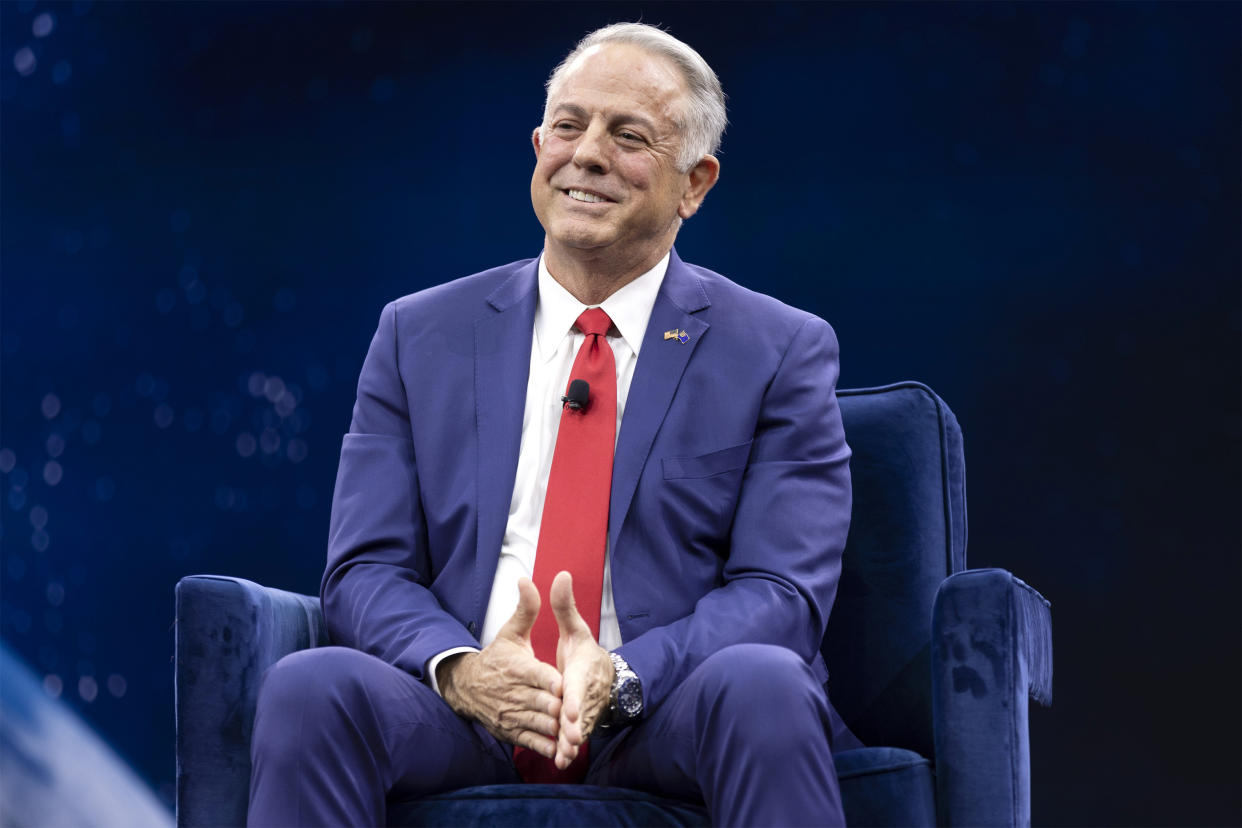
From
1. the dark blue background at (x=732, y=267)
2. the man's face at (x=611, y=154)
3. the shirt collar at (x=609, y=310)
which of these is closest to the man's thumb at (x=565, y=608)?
the shirt collar at (x=609, y=310)

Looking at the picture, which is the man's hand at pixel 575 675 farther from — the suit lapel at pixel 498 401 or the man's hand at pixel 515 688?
the suit lapel at pixel 498 401

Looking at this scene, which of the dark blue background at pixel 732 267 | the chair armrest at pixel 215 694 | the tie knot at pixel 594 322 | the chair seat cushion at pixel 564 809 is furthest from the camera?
the dark blue background at pixel 732 267

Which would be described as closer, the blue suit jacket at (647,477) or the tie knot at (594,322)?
the blue suit jacket at (647,477)

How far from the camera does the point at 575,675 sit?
1504mm

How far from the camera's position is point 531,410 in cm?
190

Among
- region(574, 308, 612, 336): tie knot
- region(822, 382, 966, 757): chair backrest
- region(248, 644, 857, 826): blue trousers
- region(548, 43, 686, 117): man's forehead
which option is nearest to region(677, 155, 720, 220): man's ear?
region(548, 43, 686, 117): man's forehead

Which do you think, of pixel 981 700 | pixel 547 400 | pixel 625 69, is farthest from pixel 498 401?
pixel 981 700

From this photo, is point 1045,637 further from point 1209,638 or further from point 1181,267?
point 1181,267

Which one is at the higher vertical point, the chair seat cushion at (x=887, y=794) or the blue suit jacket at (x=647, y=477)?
the blue suit jacket at (x=647, y=477)

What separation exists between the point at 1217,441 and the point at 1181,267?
14.5 inches

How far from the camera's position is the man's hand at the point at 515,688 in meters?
1.50

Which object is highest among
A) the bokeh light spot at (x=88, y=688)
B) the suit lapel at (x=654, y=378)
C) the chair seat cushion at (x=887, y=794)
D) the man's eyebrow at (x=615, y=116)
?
the man's eyebrow at (x=615, y=116)

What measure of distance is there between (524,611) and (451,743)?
0.59ft

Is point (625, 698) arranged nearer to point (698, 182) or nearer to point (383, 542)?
point (383, 542)
